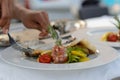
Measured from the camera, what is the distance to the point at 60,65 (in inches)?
23.8

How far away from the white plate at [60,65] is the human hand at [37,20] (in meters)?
0.20

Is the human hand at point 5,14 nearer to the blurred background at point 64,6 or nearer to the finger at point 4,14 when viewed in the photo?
the finger at point 4,14

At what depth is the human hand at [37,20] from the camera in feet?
2.97

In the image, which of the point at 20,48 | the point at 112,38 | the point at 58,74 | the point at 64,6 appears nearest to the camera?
the point at 58,74

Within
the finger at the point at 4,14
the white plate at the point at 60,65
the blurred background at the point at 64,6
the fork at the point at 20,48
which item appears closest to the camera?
the white plate at the point at 60,65

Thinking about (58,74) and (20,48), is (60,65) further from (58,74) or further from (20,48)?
(20,48)

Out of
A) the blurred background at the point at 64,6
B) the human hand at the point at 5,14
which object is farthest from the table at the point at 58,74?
the blurred background at the point at 64,6

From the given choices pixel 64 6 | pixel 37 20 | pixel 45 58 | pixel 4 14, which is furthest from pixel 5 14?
pixel 64 6

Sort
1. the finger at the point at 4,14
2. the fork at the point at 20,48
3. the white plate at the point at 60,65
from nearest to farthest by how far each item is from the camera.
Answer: the white plate at the point at 60,65, the fork at the point at 20,48, the finger at the point at 4,14

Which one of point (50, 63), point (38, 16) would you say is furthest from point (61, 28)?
point (50, 63)

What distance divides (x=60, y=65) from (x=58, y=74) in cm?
2

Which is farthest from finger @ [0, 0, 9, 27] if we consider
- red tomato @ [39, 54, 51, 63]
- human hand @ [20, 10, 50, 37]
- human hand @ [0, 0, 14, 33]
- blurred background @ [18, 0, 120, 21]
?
blurred background @ [18, 0, 120, 21]

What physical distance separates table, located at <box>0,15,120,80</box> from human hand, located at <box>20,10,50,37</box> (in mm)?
254

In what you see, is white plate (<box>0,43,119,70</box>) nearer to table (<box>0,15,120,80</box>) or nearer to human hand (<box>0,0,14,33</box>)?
table (<box>0,15,120,80</box>)
